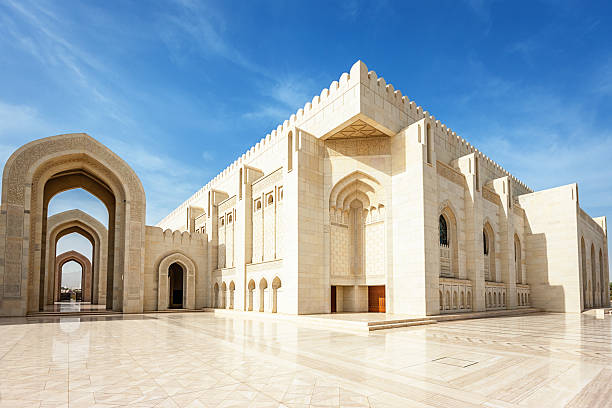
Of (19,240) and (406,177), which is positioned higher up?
(406,177)

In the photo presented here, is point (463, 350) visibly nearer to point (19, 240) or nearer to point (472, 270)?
point (472, 270)

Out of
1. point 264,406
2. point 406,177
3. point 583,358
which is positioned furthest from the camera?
point 406,177

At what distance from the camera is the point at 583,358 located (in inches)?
254

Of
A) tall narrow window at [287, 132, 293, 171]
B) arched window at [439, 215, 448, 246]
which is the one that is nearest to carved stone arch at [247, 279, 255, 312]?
tall narrow window at [287, 132, 293, 171]

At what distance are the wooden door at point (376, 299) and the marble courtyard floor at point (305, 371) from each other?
646 centimetres

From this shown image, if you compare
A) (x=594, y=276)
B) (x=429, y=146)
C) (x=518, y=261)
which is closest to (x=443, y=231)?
(x=429, y=146)

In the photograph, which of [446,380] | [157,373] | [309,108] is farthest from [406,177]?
[157,373]

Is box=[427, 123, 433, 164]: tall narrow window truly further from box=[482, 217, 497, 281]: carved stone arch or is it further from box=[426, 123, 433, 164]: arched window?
box=[482, 217, 497, 281]: carved stone arch

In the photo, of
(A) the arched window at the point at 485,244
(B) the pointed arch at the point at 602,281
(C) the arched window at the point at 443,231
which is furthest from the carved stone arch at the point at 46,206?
(B) the pointed arch at the point at 602,281

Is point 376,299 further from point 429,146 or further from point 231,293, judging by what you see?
point 231,293

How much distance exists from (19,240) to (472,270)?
732 inches

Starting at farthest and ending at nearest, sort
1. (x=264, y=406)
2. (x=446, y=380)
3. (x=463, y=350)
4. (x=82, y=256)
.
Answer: (x=82, y=256) < (x=463, y=350) < (x=446, y=380) < (x=264, y=406)

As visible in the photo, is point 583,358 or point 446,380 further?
point 583,358

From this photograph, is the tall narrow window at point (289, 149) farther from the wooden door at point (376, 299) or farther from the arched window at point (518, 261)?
the arched window at point (518, 261)
